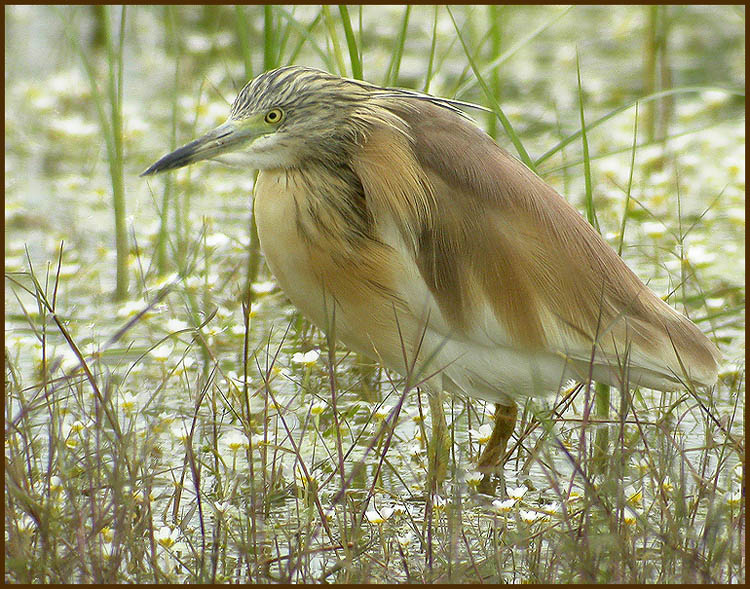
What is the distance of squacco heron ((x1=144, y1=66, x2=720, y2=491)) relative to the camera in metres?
2.97

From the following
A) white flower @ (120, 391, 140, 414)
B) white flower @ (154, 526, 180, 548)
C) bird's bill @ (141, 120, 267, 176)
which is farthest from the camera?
white flower @ (120, 391, 140, 414)

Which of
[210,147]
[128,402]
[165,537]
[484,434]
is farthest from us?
[484,434]

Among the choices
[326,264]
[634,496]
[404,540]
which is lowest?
[404,540]

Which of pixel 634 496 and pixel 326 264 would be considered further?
pixel 326 264

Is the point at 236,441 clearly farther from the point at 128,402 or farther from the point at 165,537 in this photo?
the point at 165,537

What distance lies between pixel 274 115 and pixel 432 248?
1.67ft

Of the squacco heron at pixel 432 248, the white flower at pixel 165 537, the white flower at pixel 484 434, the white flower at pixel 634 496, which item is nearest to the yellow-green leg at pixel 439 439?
the squacco heron at pixel 432 248

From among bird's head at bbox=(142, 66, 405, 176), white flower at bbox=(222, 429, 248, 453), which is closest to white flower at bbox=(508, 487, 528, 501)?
white flower at bbox=(222, 429, 248, 453)

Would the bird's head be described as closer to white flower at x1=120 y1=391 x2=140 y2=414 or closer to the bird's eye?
the bird's eye

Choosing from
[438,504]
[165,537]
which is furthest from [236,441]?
[438,504]

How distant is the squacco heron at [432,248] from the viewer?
297 cm

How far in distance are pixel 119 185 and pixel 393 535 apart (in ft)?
6.14

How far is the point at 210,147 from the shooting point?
293 cm

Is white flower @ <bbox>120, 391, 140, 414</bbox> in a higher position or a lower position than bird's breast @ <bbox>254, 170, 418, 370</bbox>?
lower
